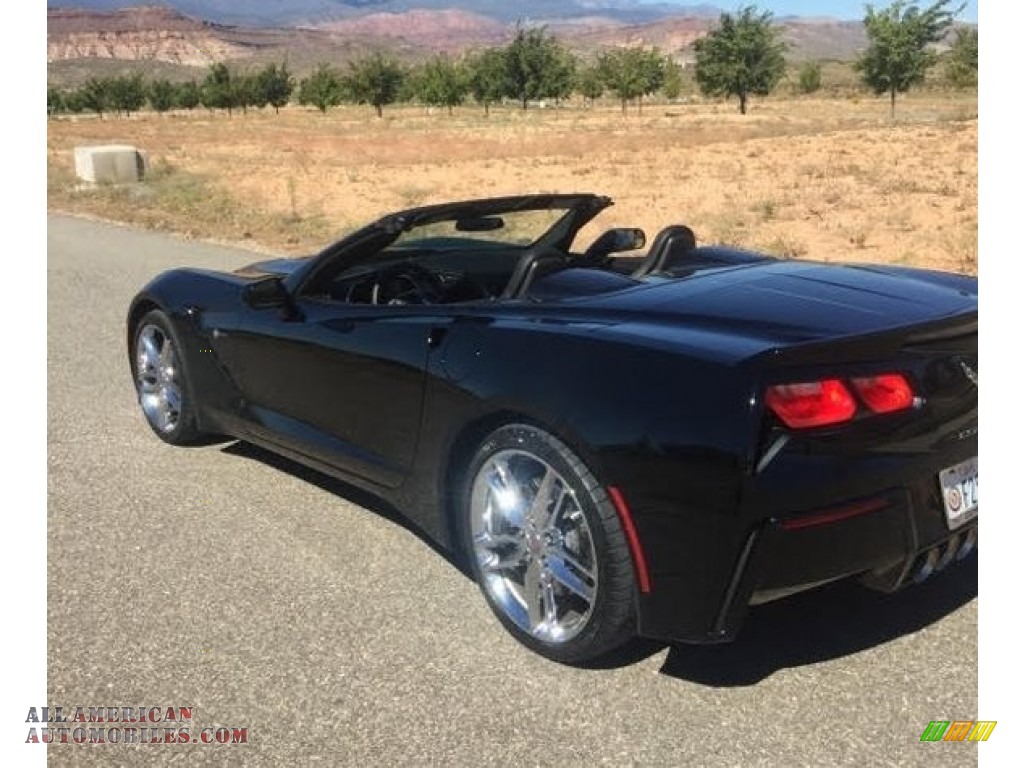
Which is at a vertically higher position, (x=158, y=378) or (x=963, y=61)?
(x=963, y=61)

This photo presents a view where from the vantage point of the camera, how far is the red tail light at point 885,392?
7.84 ft

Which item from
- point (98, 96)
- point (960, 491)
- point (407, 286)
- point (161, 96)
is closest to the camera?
point (960, 491)

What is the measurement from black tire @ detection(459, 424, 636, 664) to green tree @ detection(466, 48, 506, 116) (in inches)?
3452

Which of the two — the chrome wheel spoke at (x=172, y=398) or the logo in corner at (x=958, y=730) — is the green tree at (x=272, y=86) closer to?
the chrome wheel spoke at (x=172, y=398)

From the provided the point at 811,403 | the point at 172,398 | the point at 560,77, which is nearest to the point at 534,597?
the point at 811,403

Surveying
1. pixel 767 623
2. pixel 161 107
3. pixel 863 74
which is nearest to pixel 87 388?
pixel 767 623

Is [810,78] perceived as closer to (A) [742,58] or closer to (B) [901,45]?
(A) [742,58]

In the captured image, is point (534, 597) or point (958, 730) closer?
point (958, 730)

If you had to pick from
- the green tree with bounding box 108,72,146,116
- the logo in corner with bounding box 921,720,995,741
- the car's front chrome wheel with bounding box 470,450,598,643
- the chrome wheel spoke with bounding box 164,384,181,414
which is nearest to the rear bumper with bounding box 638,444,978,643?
the car's front chrome wheel with bounding box 470,450,598,643

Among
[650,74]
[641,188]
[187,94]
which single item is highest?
[187,94]

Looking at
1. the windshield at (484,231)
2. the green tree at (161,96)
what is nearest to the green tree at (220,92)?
the green tree at (161,96)

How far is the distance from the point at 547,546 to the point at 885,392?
3.30 feet

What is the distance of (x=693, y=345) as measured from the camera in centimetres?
249

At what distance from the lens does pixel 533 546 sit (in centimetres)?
284
